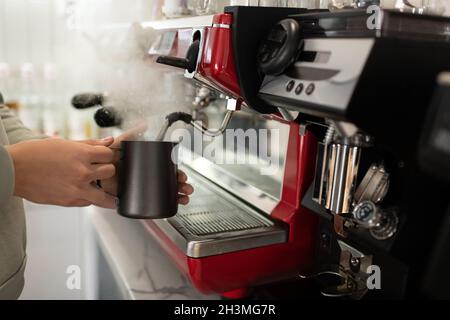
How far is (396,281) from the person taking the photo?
0.59 metres

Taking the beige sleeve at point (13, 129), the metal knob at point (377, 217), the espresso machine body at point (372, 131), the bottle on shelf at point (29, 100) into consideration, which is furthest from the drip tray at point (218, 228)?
the bottle on shelf at point (29, 100)

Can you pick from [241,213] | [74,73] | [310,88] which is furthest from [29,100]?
[310,88]

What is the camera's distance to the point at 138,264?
106cm

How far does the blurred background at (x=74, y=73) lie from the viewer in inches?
38.9

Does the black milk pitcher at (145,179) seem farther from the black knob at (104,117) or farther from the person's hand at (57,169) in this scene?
the black knob at (104,117)

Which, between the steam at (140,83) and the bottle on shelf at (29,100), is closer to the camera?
the steam at (140,83)

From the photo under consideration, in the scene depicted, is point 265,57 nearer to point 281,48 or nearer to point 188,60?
point 281,48

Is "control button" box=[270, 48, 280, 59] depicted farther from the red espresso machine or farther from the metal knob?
the metal knob

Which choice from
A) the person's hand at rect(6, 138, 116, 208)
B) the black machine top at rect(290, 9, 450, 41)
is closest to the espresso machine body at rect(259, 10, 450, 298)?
the black machine top at rect(290, 9, 450, 41)

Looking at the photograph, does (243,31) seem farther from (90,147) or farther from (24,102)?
(24,102)

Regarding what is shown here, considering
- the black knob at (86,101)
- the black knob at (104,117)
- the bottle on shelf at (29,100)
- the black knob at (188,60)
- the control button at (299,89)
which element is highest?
the black knob at (188,60)

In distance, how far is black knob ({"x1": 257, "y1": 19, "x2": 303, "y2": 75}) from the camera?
54cm
